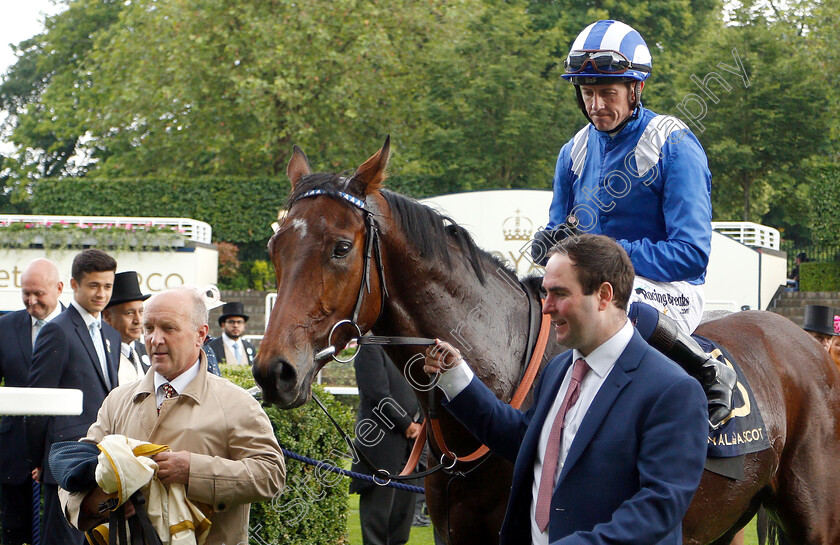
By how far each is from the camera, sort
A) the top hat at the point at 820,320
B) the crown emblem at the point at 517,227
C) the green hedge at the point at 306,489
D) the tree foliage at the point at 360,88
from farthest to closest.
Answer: the tree foliage at the point at 360,88 < the crown emblem at the point at 517,227 < the top hat at the point at 820,320 < the green hedge at the point at 306,489

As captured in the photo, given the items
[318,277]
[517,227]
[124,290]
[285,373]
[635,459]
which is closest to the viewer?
[635,459]

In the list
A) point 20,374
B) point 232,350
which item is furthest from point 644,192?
point 232,350

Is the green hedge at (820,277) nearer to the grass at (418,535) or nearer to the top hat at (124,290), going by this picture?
the grass at (418,535)

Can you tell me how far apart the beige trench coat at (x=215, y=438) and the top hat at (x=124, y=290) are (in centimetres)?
273

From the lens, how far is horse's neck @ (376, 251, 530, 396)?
3109 millimetres

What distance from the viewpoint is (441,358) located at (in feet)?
9.43

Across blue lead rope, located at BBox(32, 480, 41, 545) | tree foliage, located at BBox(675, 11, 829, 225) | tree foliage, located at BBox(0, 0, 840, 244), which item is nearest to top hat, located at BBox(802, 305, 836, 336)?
blue lead rope, located at BBox(32, 480, 41, 545)

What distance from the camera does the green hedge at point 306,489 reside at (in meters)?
5.03

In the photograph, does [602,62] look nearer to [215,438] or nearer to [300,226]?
[300,226]

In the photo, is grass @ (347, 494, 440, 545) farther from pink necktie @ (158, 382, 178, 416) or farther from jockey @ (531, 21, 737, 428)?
jockey @ (531, 21, 737, 428)

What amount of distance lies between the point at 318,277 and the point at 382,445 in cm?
346

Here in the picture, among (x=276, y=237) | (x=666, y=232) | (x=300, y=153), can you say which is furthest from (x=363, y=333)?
(x=666, y=232)

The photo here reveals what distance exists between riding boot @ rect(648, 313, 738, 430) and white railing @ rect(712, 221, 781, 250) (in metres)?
17.0

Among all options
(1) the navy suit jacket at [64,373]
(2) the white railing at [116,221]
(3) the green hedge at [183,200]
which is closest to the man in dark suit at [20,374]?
(1) the navy suit jacket at [64,373]
